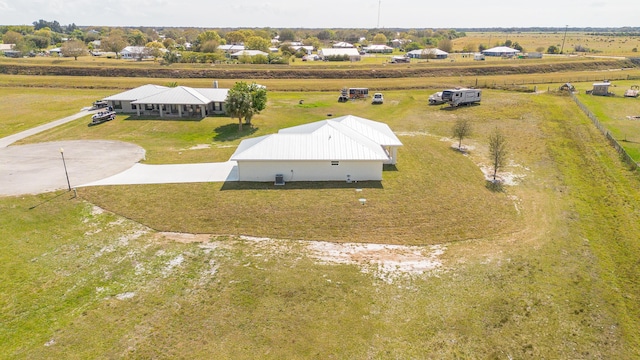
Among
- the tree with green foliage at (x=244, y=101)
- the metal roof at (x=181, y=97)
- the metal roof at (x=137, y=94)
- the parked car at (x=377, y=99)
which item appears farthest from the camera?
Result: the parked car at (x=377, y=99)

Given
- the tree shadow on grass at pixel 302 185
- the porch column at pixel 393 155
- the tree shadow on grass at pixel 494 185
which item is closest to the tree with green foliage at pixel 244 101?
the tree shadow on grass at pixel 302 185

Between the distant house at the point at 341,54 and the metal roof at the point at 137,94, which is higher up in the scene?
the distant house at the point at 341,54

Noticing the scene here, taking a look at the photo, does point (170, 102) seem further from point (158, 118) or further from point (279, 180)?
point (279, 180)

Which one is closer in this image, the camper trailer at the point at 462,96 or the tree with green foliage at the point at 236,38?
the camper trailer at the point at 462,96

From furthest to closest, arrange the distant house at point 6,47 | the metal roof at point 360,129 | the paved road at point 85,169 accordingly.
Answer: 1. the distant house at point 6,47
2. the metal roof at point 360,129
3. the paved road at point 85,169

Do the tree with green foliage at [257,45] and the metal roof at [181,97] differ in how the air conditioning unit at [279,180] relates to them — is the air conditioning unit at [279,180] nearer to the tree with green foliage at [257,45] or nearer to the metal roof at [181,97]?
the metal roof at [181,97]

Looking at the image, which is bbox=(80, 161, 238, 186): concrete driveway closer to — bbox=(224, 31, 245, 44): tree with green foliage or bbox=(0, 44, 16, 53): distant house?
bbox=(0, 44, 16, 53): distant house

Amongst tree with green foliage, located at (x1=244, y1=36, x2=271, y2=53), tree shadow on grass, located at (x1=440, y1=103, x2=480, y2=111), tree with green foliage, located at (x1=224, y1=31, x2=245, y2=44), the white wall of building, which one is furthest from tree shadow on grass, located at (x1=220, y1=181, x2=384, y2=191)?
tree with green foliage, located at (x1=224, y1=31, x2=245, y2=44)

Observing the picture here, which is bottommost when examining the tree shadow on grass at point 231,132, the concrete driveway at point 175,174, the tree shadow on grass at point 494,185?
the tree shadow on grass at point 494,185
